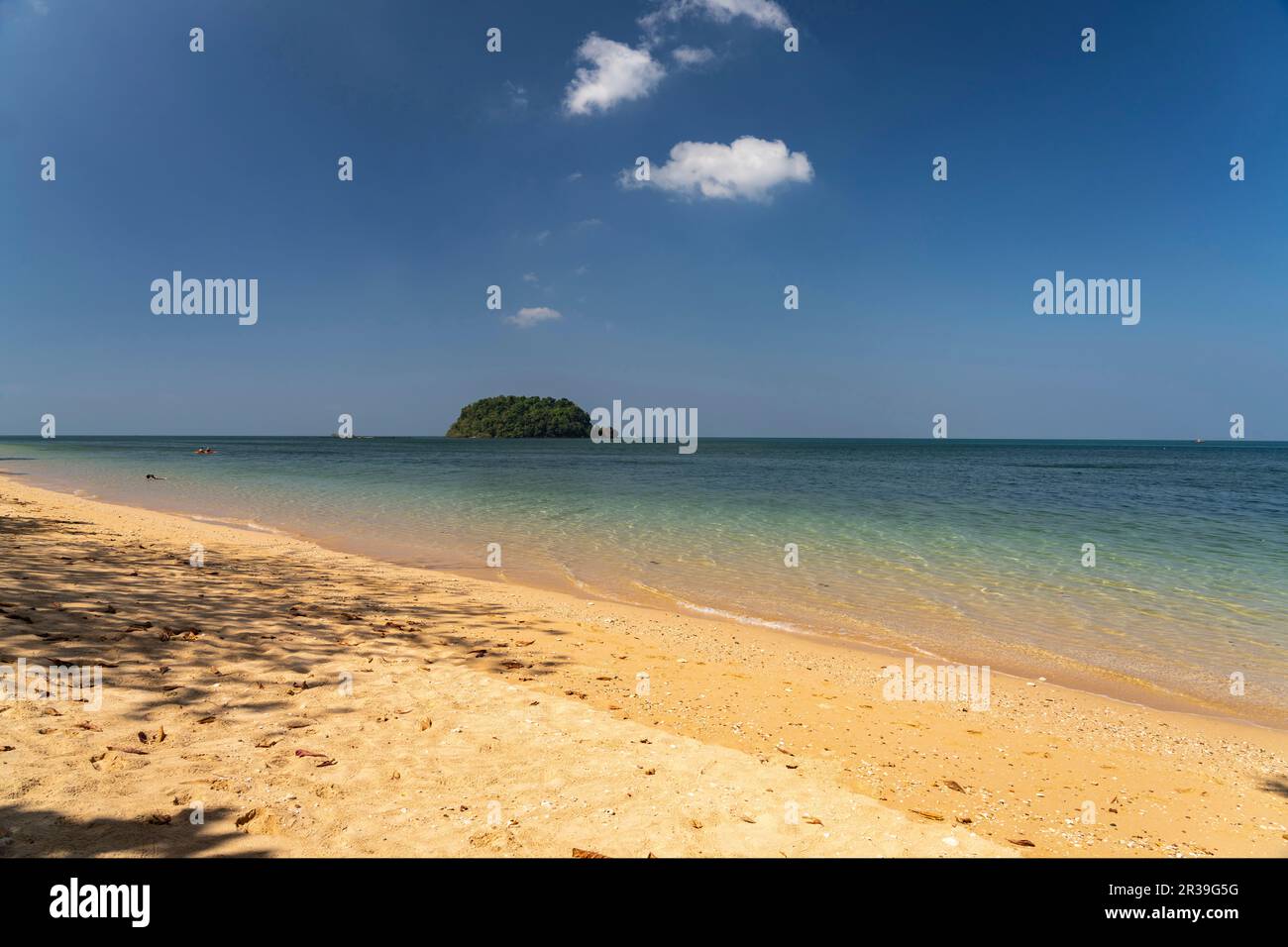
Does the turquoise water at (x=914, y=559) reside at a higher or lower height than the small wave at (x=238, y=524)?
lower

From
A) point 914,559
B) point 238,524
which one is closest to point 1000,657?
point 914,559

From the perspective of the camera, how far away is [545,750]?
5090 millimetres

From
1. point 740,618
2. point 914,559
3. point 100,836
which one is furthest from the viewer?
point 914,559

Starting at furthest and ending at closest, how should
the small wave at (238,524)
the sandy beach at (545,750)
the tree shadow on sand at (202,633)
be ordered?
the small wave at (238,524) → the tree shadow on sand at (202,633) → the sandy beach at (545,750)

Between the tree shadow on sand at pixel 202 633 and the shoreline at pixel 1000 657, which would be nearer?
the tree shadow on sand at pixel 202 633

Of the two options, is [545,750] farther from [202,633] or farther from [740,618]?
[740,618]

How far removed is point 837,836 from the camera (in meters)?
4.02

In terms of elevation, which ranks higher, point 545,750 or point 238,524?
point 238,524

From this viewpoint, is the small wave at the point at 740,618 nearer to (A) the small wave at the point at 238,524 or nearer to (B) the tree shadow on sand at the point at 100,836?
(B) the tree shadow on sand at the point at 100,836

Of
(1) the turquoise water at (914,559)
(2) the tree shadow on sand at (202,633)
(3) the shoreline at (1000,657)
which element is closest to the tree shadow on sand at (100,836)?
(2) the tree shadow on sand at (202,633)

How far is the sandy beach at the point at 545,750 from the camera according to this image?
381 cm

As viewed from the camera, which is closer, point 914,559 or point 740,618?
point 740,618
